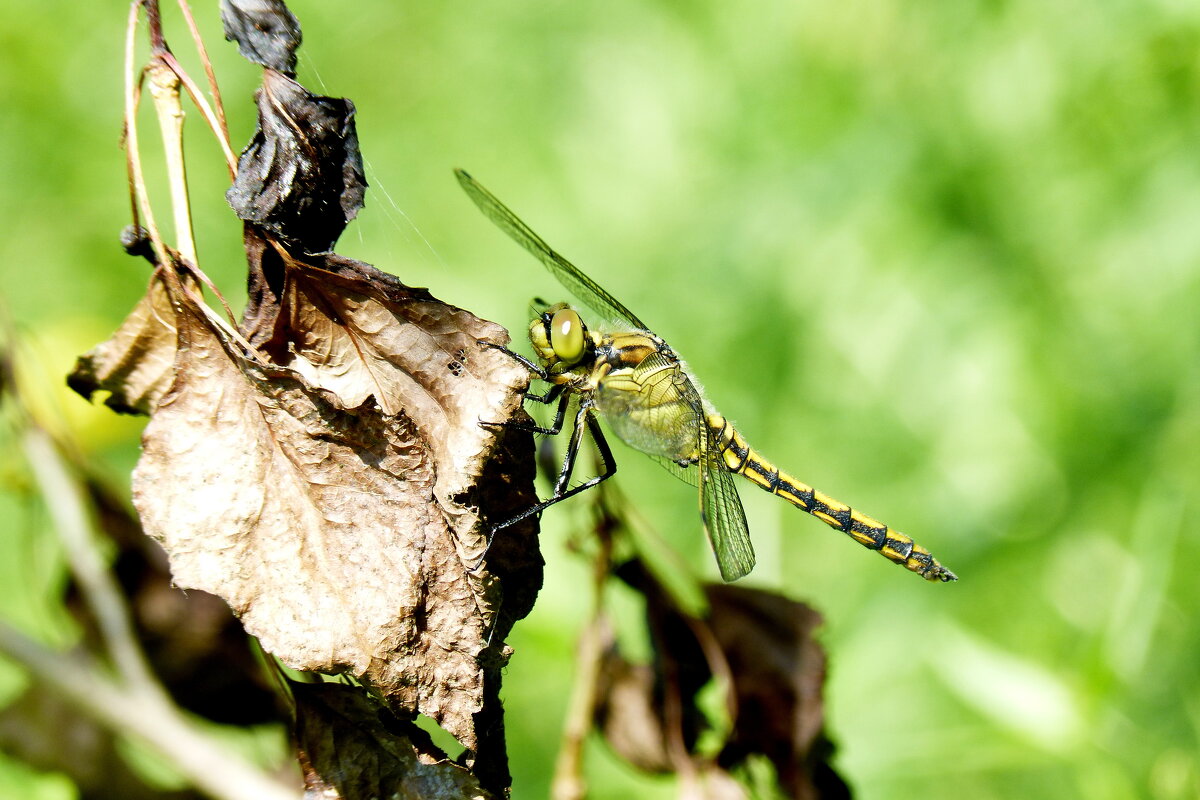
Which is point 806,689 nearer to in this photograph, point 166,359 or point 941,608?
point 166,359

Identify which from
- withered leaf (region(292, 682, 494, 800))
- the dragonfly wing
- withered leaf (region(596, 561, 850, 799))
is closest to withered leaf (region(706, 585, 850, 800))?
withered leaf (region(596, 561, 850, 799))

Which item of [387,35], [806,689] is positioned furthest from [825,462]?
[387,35]

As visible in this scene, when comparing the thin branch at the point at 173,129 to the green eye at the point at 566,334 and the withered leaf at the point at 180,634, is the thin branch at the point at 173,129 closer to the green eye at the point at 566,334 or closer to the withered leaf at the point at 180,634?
the green eye at the point at 566,334

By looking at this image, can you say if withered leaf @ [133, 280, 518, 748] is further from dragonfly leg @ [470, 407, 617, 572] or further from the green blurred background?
the green blurred background

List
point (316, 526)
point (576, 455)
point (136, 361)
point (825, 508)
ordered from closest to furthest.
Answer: point (316, 526)
point (136, 361)
point (576, 455)
point (825, 508)

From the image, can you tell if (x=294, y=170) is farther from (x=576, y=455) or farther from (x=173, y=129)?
(x=576, y=455)

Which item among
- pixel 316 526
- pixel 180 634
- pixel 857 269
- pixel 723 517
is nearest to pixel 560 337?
pixel 723 517

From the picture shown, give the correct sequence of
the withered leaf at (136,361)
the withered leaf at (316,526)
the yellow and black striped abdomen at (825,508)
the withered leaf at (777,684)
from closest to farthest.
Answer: the withered leaf at (316,526), the withered leaf at (136,361), the withered leaf at (777,684), the yellow and black striped abdomen at (825,508)

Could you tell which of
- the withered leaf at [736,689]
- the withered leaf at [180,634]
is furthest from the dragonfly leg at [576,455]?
the withered leaf at [180,634]
